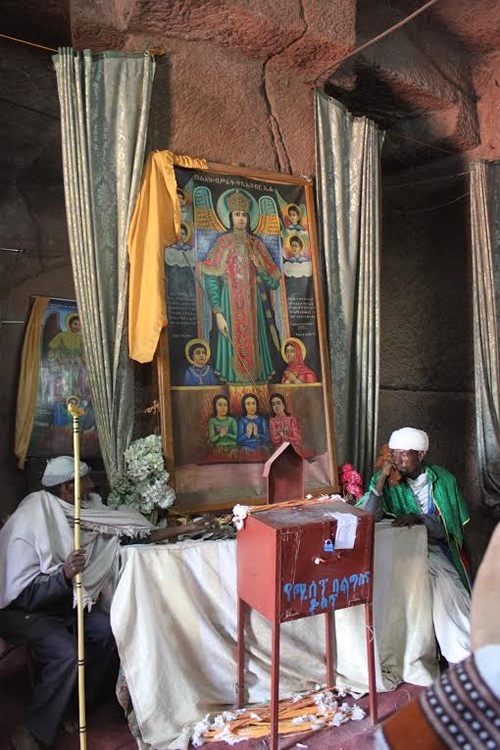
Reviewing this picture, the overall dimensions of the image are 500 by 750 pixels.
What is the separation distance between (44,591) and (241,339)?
197 cm

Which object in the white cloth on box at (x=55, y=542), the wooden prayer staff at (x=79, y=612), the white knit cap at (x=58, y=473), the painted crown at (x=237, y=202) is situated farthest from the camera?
the painted crown at (x=237, y=202)

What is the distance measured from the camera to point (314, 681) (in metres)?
3.54

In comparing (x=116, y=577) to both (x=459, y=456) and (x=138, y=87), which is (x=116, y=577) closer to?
(x=138, y=87)

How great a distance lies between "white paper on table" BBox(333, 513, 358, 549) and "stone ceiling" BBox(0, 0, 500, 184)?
10.5 ft

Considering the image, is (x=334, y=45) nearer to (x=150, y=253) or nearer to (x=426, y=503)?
(x=150, y=253)

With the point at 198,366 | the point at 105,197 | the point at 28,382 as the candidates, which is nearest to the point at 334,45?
the point at 105,197

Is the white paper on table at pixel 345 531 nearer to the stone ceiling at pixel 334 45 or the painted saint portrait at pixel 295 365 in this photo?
the painted saint portrait at pixel 295 365

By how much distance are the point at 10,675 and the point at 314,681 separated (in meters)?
1.84

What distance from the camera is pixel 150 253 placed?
12.5ft

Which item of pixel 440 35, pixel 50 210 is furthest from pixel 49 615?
pixel 440 35

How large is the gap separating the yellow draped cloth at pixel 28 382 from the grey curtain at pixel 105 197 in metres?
2.54

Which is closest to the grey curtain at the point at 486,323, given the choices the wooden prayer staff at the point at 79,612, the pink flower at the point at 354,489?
the pink flower at the point at 354,489

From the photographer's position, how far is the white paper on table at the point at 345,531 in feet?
9.96

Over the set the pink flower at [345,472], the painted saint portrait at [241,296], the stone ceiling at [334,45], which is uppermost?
the stone ceiling at [334,45]
